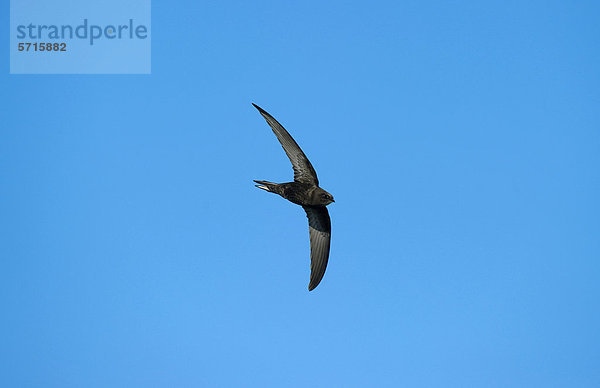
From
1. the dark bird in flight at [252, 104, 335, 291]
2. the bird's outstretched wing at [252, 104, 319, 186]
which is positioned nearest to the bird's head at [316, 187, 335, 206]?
the dark bird in flight at [252, 104, 335, 291]

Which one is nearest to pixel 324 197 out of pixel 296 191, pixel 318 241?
pixel 296 191

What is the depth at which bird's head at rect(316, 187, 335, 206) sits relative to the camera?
25766 mm

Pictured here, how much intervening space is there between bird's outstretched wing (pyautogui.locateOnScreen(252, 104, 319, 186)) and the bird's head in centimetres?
48

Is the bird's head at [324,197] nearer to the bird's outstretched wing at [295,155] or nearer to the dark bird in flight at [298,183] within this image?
the dark bird in flight at [298,183]

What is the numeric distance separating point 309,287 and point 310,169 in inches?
157

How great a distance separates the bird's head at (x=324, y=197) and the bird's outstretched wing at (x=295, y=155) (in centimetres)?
48

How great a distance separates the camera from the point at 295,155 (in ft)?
85.3

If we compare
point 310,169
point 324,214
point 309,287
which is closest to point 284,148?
point 310,169

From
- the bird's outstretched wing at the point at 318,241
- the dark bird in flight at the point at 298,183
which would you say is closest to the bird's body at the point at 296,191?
the dark bird in flight at the point at 298,183

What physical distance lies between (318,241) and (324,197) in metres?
2.60

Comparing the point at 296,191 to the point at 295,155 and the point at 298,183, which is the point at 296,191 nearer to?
the point at 298,183

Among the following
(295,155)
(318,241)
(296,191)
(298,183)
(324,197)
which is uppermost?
(295,155)

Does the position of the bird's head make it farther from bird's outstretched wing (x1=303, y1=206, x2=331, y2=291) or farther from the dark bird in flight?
bird's outstretched wing (x1=303, y1=206, x2=331, y2=291)

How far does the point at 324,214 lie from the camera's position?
27.4m
